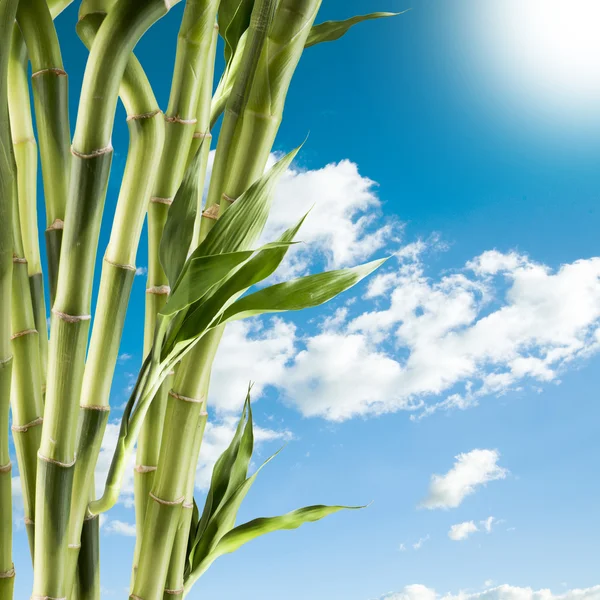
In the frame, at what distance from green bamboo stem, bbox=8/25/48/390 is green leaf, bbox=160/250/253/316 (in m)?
0.21

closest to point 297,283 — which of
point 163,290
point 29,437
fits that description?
point 163,290

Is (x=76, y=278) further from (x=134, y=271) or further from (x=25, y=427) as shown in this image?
(x=25, y=427)

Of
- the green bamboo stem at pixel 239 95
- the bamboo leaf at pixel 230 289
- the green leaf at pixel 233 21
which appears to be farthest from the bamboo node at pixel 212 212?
the green leaf at pixel 233 21

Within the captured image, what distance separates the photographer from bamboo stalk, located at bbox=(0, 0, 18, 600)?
1.61ft

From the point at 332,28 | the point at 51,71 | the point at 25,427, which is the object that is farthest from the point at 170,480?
the point at 332,28

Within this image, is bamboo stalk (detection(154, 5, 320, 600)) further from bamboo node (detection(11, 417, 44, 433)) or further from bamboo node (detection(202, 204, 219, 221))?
bamboo node (detection(11, 417, 44, 433))

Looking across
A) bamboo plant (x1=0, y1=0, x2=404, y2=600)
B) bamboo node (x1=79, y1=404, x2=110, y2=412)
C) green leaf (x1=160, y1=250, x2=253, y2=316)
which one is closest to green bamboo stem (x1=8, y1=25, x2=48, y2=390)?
bamboo plant (x1=0, y1=0, x2=404, y2=600)

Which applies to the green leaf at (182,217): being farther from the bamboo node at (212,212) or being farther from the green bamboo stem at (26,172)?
the green bamboo stem at (26,172)

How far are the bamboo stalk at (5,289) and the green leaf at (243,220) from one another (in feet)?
0.47

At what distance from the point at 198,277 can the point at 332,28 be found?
407 millimetres

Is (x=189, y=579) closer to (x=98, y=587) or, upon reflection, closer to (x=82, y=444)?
(x=98, y=587)

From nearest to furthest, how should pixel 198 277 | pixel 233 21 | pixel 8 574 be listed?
pixel 198 277
pixel 8 574
pixel 233 21

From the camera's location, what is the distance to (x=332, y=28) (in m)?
0.75

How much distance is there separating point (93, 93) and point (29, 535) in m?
0.37
